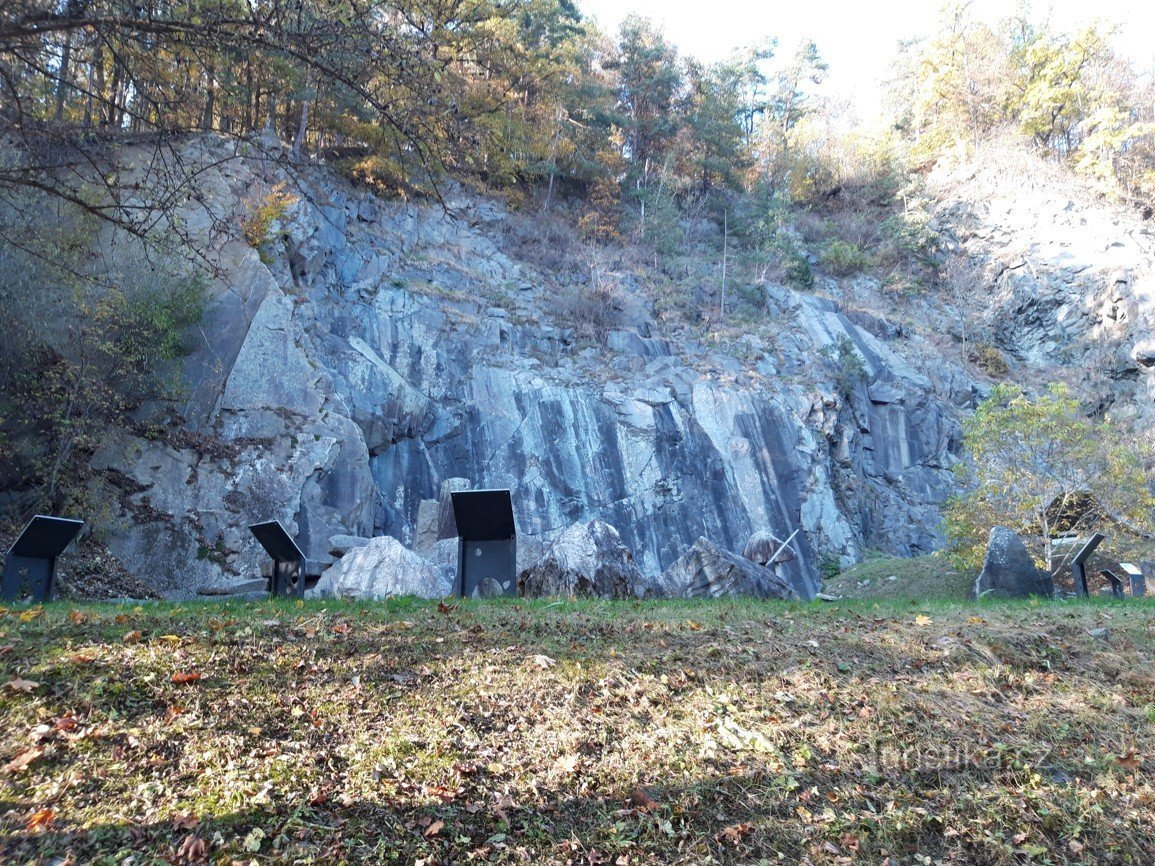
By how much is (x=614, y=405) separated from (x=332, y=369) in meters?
8.30

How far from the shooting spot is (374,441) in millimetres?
20766

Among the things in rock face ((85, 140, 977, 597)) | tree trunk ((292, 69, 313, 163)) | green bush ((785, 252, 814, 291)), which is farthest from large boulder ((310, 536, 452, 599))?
green bush ((785, 252, 814, 291))

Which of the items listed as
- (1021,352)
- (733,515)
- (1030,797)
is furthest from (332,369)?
(1021,352)

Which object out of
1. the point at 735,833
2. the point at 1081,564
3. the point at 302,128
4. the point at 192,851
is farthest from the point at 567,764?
the point at 302,128

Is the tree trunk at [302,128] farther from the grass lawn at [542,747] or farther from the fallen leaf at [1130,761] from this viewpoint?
the fallen leaf at [1130,761]

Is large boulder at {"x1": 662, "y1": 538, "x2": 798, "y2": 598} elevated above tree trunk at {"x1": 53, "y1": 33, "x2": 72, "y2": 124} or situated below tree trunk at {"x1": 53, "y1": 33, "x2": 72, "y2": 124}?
below

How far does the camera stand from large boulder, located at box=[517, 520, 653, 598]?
32.4 ft

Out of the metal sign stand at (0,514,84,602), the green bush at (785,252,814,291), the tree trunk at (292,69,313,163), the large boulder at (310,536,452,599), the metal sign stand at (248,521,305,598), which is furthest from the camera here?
the green bush at (785,252,814,291)

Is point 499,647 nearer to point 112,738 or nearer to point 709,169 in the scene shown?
point 112,738

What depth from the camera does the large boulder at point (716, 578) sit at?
1089 cm

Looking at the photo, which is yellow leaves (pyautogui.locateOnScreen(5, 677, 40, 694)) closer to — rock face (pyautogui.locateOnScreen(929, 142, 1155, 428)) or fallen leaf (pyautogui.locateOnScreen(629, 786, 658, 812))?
fallen leaf (pyautogui.locateOnScreen(629, 786, 658, 812))

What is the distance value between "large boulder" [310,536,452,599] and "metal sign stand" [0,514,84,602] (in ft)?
9.43

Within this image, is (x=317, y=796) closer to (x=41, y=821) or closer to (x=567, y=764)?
(x=41, y=821)

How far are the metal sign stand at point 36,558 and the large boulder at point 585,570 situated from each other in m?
5.21
